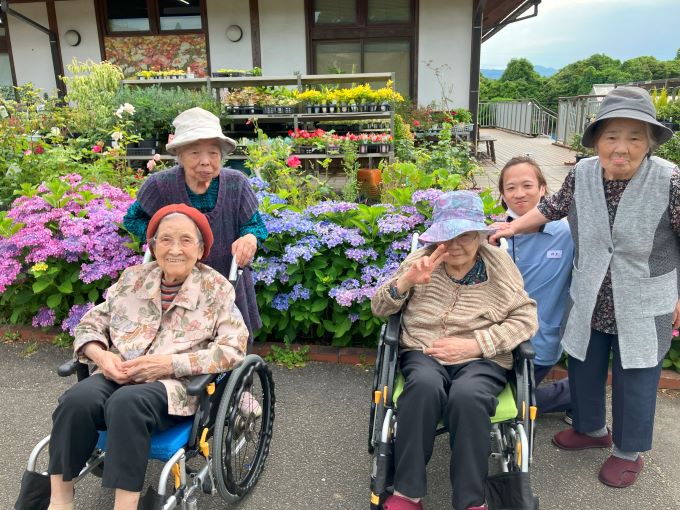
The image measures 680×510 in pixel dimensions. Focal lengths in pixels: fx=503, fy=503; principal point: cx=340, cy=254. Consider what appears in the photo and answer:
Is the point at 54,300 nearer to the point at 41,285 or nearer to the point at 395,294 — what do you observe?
the point at 41,285

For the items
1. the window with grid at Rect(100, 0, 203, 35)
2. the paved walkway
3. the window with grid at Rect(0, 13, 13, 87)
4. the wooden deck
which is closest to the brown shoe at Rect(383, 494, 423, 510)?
the paved walkway

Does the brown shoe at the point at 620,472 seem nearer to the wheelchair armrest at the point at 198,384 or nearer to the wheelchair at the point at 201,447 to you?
the wheelchair at the point at 201,447

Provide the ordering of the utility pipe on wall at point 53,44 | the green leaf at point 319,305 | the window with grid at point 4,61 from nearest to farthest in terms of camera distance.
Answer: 1. the green leaf at point 319,305
2. the utility pipe on wall at point 53,44
3. the window with grid at point 4,61

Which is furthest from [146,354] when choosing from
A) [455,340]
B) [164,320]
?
[455,340]

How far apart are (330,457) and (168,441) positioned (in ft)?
3.14

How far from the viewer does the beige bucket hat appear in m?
2.21

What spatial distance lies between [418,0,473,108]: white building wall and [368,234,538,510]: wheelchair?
801cm

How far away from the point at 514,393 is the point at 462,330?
324 mm

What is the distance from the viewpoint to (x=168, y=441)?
1.81 metres

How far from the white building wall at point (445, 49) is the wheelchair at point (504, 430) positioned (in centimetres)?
801

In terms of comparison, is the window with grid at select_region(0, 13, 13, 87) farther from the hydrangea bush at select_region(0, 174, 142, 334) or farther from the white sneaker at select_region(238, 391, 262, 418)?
the white sneaker at select_region(238, 391, 262, 418)

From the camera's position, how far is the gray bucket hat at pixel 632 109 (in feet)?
6.34

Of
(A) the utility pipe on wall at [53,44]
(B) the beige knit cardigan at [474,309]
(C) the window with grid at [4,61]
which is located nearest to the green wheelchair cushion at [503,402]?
(B) the beige knit cardigan at [474,309]

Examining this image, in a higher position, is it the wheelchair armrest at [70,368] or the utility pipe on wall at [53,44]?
the utility pipe on wall at [53,44]
